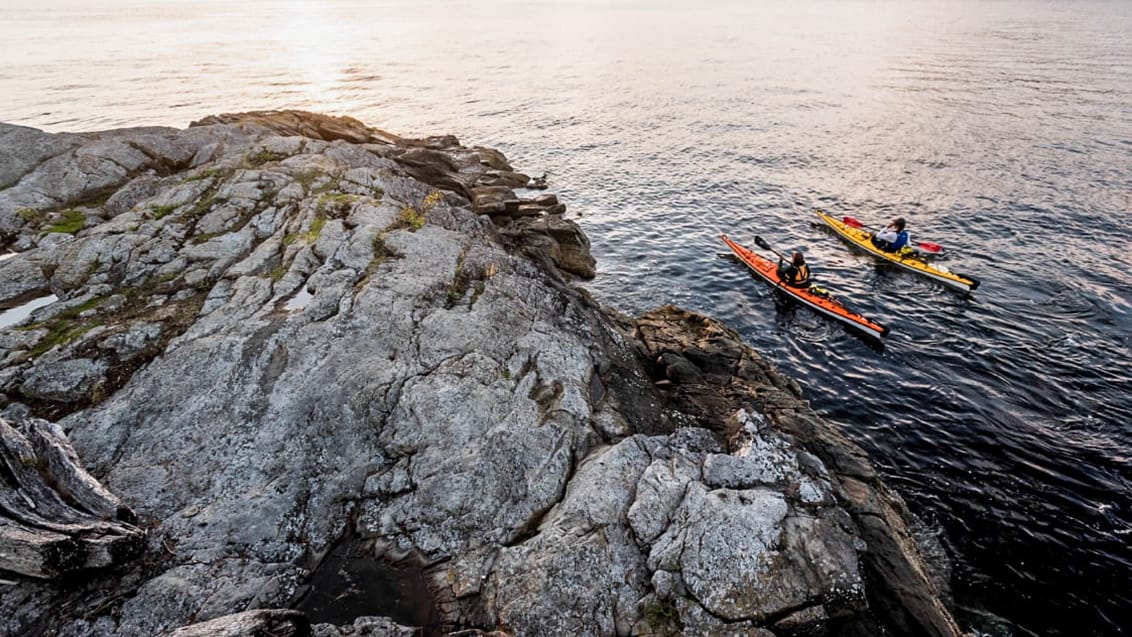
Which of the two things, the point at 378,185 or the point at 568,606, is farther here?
the point at 378,185

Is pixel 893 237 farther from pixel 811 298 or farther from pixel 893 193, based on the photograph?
pixel 893 193

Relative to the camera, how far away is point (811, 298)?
23000 millimetres

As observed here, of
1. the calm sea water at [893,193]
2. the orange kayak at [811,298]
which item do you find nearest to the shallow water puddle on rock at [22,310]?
the calm sea water at [893,193]

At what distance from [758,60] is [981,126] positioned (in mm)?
48901

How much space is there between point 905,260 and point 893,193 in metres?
11.5

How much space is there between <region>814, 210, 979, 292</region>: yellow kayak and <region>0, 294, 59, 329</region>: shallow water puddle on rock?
33.1m

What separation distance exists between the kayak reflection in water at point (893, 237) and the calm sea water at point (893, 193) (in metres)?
1.28

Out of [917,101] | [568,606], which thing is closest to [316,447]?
[568,606]

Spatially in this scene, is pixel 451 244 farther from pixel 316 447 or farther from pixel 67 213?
pixel 67 213

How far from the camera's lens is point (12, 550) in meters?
7.92

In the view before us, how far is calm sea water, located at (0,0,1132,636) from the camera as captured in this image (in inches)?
557

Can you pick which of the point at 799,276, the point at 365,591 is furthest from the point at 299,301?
the point at 799,276

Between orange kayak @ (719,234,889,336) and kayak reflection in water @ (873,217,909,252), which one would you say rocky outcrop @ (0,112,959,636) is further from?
kayak reflection in water @ (873,217,909,252)

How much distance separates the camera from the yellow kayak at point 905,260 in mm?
23438
